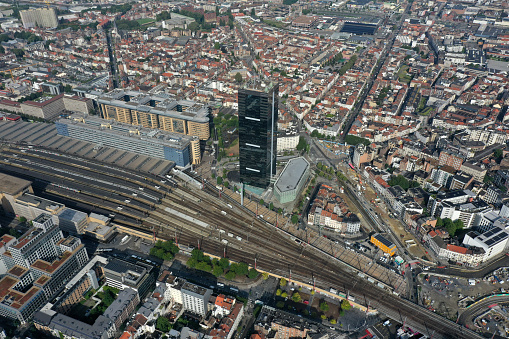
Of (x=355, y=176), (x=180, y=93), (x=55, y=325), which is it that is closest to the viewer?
(x=55, y=325)

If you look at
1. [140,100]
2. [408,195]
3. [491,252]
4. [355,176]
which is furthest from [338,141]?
[140,100]

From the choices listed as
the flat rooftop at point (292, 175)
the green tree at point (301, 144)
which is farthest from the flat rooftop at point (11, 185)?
the green tree at point (301, 144)

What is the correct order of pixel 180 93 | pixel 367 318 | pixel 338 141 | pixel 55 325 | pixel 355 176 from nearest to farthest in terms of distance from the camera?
1. pixel 55 325
2. pixel 367 318
3. pixel 355 176
4. pixel 338 141
5. pixel 180 93

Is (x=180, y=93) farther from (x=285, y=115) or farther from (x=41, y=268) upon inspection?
(x=41, y=268)

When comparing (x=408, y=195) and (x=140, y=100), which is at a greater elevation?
(x=140, y=100)

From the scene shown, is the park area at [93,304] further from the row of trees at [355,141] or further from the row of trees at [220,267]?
the row of trees at [355,141]

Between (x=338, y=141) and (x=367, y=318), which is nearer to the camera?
(x=367, y=318)

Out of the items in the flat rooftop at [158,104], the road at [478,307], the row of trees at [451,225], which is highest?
the flat rooftop at [158,104]
